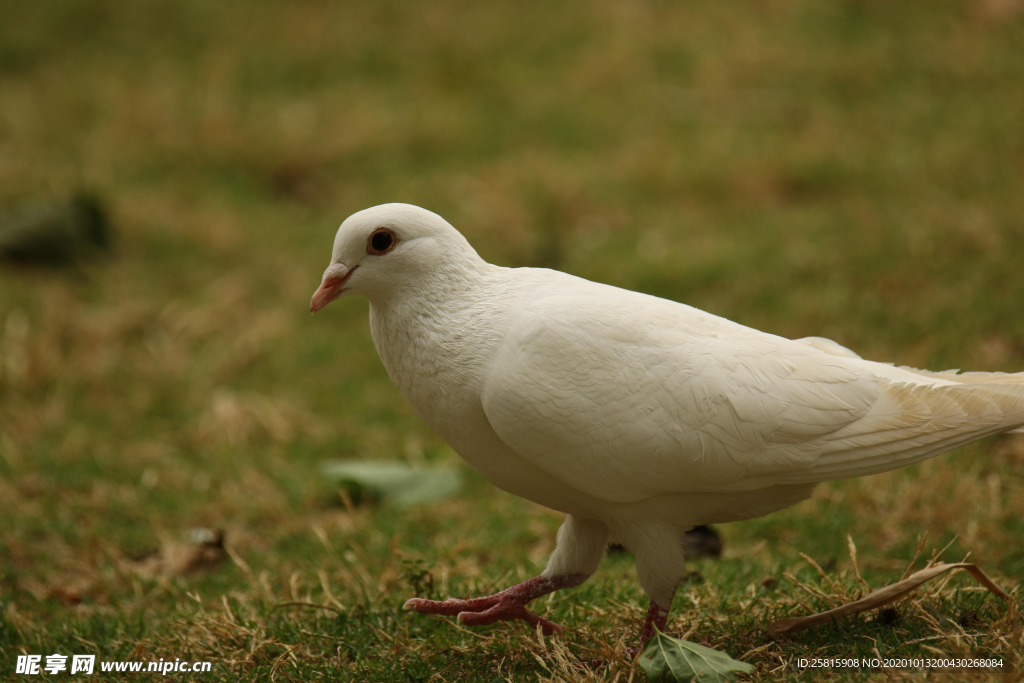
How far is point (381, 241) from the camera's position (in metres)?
2.75

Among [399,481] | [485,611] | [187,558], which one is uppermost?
[485,611]

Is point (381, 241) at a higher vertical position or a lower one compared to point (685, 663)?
higher

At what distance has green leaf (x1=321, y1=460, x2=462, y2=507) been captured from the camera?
14.7ft

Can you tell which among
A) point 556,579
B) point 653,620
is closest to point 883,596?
point 653,620

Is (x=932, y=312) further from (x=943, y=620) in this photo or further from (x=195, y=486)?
(x=195, y=486)

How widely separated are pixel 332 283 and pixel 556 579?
1139 millimetres

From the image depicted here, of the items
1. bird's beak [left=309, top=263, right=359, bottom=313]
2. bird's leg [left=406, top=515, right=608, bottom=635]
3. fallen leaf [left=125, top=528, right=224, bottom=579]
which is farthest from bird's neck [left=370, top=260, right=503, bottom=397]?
fallen leaf [left=125, top=528, right=224, bottom=579]

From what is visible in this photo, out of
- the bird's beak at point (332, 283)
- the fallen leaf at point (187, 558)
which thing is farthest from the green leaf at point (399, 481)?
the bird's beak at point (332, 283)

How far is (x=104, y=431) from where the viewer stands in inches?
210

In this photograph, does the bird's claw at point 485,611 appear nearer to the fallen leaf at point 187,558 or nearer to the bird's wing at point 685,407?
the bird's wing at point 685,407

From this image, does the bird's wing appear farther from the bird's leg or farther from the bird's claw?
the bird's claw

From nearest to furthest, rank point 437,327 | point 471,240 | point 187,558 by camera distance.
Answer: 1. point 437,327
2. point 187,558
3. point 471,240

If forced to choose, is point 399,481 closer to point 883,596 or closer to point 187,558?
point 187,558

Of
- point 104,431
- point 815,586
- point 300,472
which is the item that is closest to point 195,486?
point 300,472
